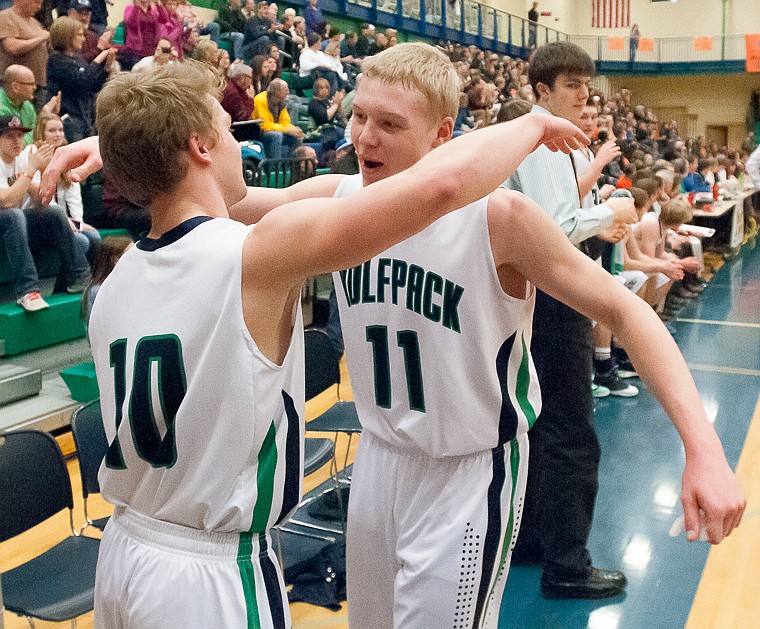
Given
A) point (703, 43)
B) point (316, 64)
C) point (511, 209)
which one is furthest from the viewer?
point (703, 43)

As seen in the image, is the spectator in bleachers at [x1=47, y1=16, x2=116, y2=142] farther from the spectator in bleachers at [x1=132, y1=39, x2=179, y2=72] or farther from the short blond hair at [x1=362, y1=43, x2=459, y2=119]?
the short blond hair at [x1=362, y1=43, x2=459, y2=119]

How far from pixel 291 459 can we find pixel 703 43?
3325cm

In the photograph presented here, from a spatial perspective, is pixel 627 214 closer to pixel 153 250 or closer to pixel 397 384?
pixel 397 384

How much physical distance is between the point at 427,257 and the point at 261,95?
919 cm

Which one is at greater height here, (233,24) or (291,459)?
(233,24)

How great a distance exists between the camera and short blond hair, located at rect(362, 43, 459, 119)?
2.16 meters

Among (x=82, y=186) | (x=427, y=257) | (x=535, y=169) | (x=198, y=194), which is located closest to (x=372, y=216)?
(x=198, y=194)

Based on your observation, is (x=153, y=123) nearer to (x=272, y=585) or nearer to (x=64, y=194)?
(x=272, y=585)

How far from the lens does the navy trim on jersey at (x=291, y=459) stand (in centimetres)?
172

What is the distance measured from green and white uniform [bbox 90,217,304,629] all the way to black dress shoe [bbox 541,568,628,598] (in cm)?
242

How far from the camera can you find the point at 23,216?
248 inches

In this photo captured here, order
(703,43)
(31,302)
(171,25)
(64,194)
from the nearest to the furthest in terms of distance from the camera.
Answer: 1. (31,302)
2. (64,194)
3. (171,25)
4. (703,43)

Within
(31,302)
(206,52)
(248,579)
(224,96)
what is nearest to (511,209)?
(248,579)

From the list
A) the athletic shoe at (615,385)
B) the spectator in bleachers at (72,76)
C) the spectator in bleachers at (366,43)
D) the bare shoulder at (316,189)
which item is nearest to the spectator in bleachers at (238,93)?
the spectator in bleachers at (72,76)
